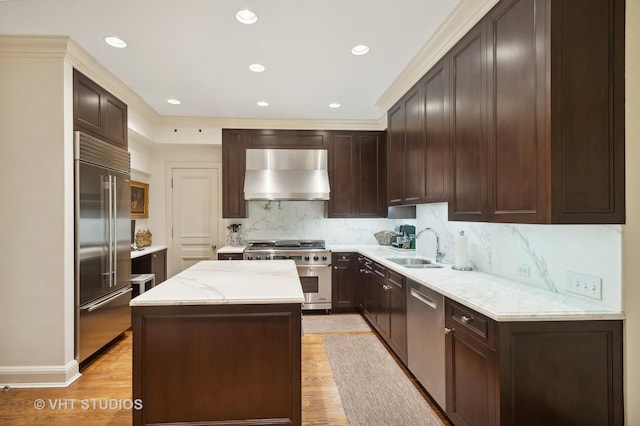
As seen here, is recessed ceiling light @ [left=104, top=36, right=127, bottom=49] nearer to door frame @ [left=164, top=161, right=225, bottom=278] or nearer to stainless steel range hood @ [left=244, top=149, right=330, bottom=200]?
stainless steel range hood @ [left=244, top=149, right=330, bottom=200]

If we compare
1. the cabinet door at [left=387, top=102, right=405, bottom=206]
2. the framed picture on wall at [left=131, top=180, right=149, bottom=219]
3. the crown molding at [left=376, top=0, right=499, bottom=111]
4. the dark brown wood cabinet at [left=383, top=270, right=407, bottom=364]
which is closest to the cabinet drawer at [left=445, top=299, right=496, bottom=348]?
the dark brown wood cabinet at [left=383, top=270, right=407, bottom=364]

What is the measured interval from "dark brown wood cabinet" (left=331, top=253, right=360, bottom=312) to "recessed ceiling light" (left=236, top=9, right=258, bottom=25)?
2973mm

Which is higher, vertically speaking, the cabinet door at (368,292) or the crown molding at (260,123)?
the crown molding at (260,123)

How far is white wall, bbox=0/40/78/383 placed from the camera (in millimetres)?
2602

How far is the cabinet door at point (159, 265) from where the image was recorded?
14.9 ft

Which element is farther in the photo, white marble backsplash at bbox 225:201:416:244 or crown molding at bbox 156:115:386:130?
white marble backsplash at bbox 225:201:416:244

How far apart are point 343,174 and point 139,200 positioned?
3.03m

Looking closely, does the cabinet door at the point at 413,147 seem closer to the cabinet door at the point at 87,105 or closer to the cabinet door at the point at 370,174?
the cabinet door at the point at 370,174

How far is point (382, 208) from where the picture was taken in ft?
16.0

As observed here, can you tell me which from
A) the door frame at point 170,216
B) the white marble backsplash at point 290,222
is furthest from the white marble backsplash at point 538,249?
the door frame at point 170,216

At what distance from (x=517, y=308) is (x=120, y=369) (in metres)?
3.18

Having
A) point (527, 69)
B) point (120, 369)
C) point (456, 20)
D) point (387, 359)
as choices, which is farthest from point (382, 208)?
point (120, 369)

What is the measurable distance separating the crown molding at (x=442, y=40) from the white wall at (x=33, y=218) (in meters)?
2.98

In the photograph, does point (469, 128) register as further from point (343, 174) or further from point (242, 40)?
point (343, 174)
